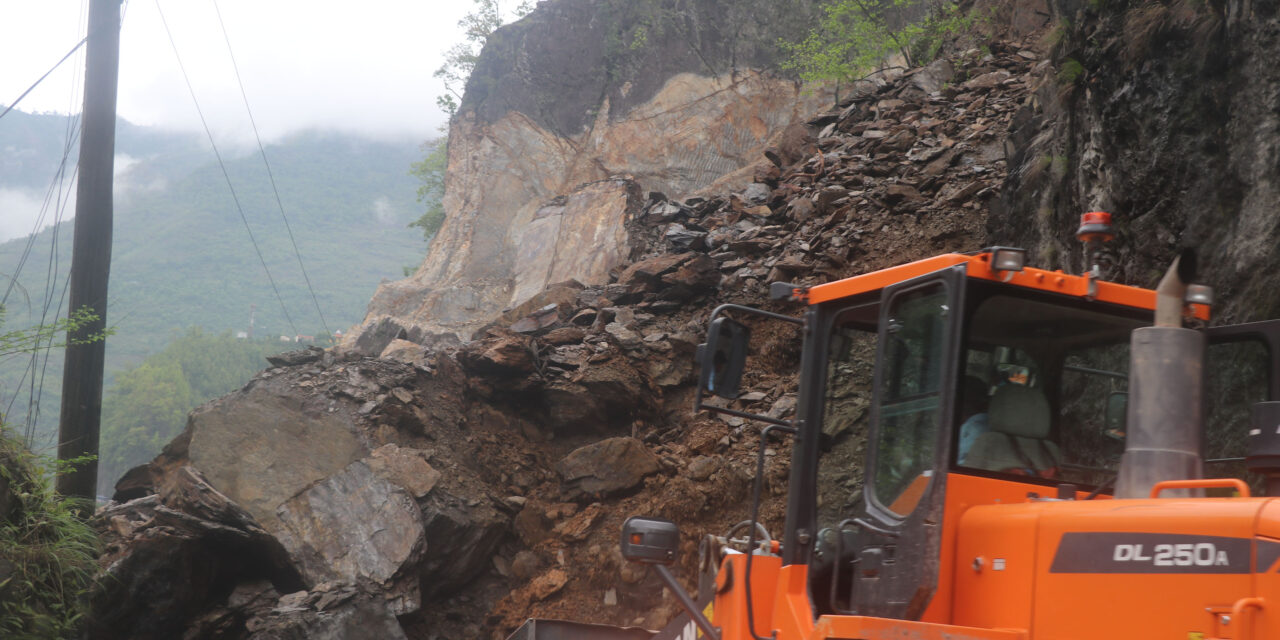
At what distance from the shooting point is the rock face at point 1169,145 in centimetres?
616

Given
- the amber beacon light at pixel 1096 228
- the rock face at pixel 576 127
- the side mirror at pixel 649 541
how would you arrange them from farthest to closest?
the rock face at pixel 576 127, the side mirror at pixel 649 541, the amber beacon light at pixel 1096 228

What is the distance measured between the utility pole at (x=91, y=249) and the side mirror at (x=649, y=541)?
19.9ft

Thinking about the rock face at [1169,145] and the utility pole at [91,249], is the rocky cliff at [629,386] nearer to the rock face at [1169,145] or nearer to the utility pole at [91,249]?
the rock face at [1169,145]

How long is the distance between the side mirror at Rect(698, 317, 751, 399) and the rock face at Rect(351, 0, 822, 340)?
640 inches

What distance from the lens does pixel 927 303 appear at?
321cm

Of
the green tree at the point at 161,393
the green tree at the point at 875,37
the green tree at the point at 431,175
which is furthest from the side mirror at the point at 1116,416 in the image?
the green tree at the point at 161,393

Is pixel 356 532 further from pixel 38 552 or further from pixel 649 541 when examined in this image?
pixel 649 541

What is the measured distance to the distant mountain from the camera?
84812mm

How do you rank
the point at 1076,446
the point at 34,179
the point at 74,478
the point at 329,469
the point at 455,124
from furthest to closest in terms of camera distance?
the point at 34,179, the point at 455,124, the point at 329,469, the point at 74,478, the point at 1076,446

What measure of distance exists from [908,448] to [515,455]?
869 cm

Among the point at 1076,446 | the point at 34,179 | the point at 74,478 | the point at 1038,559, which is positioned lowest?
the point at 74,478

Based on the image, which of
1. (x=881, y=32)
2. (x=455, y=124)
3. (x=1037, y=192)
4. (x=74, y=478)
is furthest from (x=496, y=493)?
(x=455, y=124)

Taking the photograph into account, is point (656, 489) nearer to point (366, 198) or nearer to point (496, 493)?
point (496, 493)

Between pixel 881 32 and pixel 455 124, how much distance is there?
1333 centimetres
